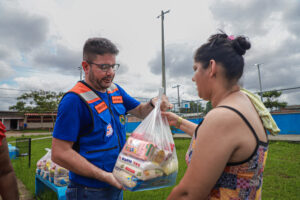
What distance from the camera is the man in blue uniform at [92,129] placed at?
152cm

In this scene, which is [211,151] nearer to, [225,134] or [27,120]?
[225,134]

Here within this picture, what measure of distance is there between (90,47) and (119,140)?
880mm

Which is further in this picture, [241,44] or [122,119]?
[122,119]

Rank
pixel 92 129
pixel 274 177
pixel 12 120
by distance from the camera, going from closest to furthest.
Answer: pixel 92 129
pixel 274 177
pixel 12 120

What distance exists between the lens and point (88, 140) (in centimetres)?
163

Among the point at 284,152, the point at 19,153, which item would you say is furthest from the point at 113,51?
the point at 284,152

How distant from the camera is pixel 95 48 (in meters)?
1.78

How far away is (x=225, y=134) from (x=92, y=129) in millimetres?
1040

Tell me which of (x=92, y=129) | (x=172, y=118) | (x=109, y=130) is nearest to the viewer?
(x=92, y=129)

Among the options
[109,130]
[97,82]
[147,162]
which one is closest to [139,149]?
[147,162]

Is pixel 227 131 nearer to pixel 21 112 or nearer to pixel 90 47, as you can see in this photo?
pixel 90 47

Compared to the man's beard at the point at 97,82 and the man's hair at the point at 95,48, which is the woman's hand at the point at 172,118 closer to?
the man's beard at the point at 97,82

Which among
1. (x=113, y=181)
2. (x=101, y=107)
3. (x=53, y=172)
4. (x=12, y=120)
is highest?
(x=101, y=107)

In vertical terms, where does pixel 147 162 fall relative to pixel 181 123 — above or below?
below
